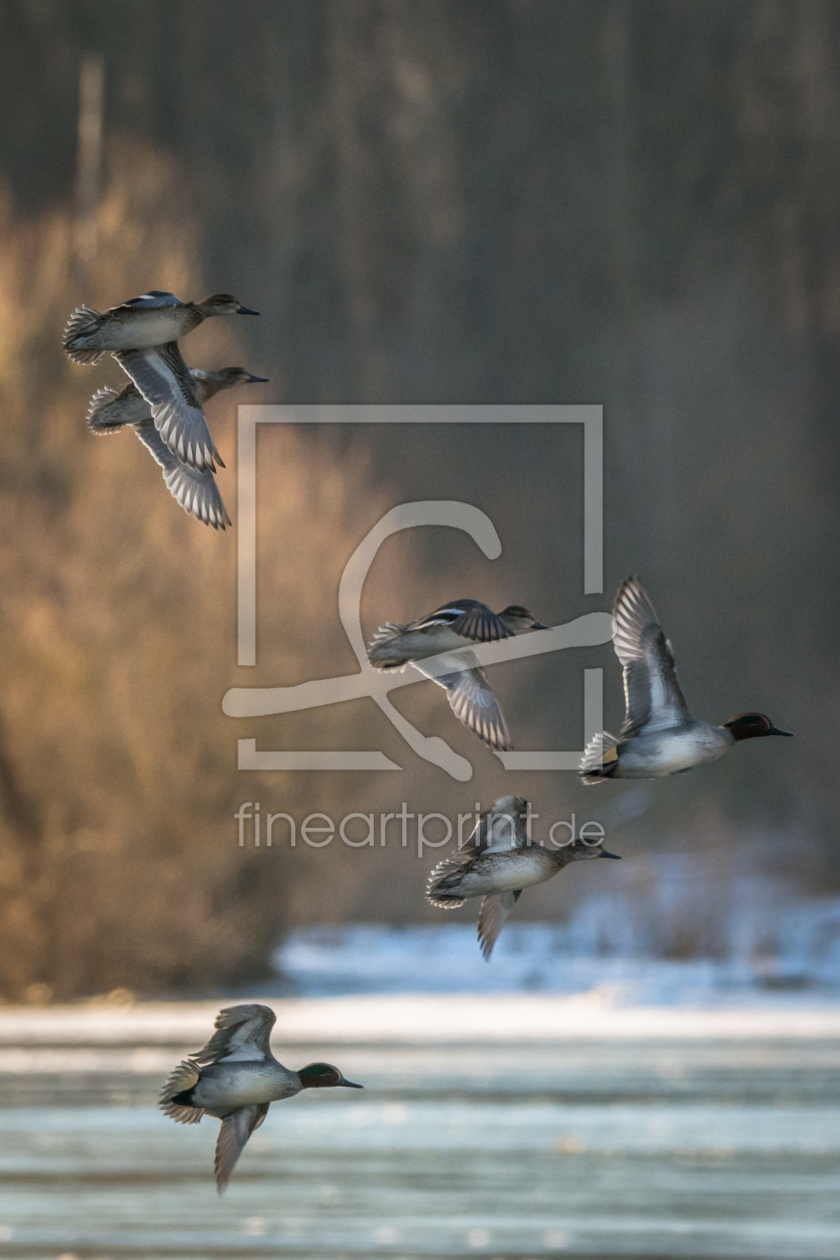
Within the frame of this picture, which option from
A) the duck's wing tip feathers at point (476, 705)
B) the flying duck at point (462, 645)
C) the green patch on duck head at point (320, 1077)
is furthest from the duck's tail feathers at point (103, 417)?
the green patch on duck head at point (320, 1077)

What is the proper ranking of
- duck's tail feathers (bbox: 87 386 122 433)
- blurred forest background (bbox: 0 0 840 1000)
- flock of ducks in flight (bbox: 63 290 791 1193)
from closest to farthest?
1. flock of ducks in flight (bbox: 63 290 791 1193)
2. duck's tail feathers (bbox: 87 386 122 433)
3. blurred forest background (bbox: 0 0 840 1000)

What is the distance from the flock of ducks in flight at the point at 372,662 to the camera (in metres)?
5.75

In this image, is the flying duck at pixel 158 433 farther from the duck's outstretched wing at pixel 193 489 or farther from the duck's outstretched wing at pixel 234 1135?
the duck's outstretched wing at pixel 234 1135

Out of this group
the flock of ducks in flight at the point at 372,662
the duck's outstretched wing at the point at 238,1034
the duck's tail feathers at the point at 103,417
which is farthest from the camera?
the duck's tail feathers at the point at 103,417

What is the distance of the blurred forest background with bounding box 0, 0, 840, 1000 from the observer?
76.9ft

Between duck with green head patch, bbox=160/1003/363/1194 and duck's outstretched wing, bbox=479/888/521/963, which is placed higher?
duck's outstretched wing, bbox=479/888/521/963

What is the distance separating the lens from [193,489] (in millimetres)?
5902

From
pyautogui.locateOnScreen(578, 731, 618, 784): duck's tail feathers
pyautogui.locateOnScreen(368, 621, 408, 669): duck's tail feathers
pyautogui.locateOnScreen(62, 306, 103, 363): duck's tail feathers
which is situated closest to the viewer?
pyautogui.locateOnScreen(62, 306, 103, 363): duck's tail feathers

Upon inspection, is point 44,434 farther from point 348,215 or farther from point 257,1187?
point 348,215

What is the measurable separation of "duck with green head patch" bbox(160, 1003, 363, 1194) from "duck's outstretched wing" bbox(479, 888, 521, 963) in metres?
Answer: 0.56

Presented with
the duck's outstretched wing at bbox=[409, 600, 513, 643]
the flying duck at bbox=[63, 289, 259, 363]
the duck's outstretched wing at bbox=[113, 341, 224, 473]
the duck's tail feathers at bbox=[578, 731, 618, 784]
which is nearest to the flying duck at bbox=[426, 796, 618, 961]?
the duck's tail feathers at bbox=[578, 731, 618, 784]

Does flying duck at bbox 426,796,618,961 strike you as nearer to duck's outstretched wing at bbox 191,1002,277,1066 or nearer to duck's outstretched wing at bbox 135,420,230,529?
duck's outstretched wing at bbox 191,1002,277,1066

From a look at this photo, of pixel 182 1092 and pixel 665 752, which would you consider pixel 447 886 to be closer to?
pixel 665 752

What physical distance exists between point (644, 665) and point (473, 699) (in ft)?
3.62
